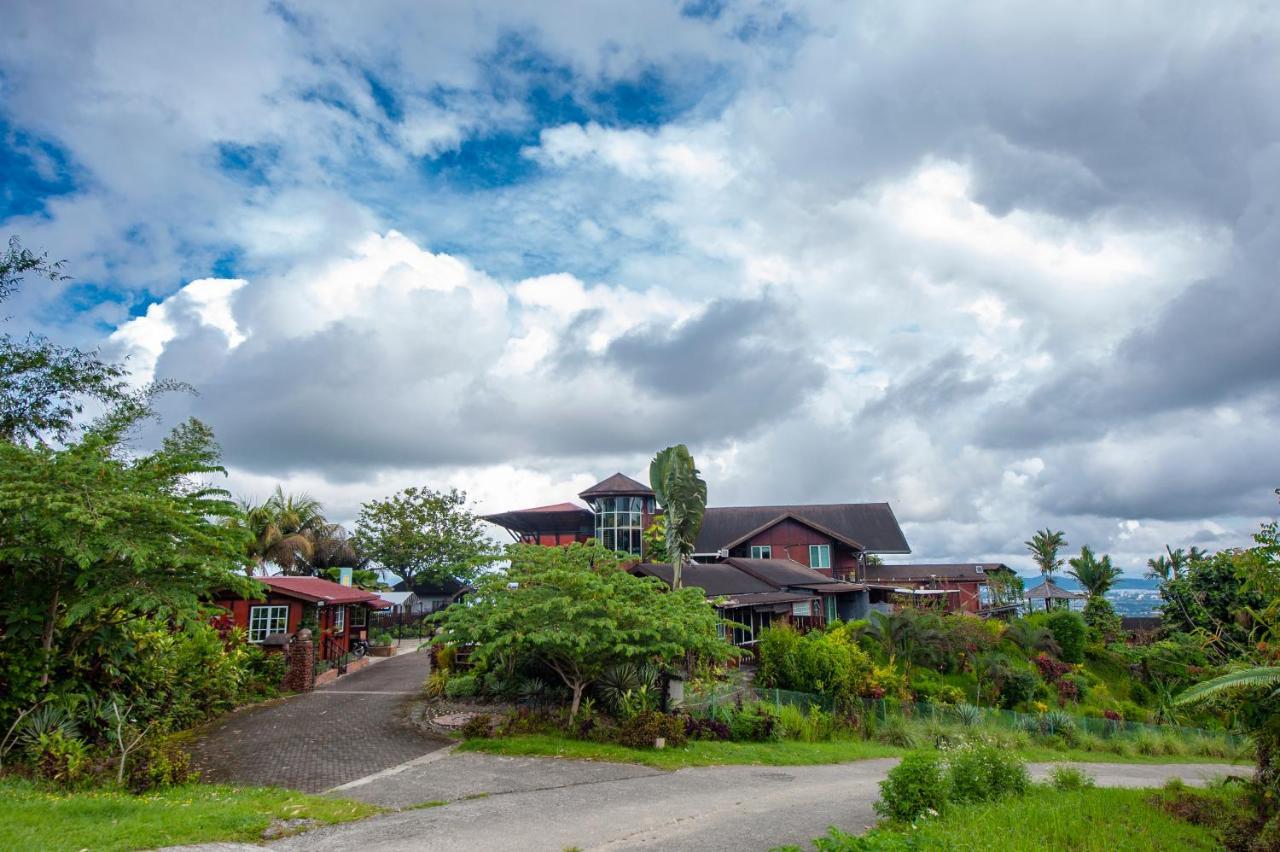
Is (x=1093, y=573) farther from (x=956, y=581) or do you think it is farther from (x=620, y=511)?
(x=620, y=511)

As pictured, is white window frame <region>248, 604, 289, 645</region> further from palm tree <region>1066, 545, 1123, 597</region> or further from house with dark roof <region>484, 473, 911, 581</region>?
palm tree <region>1066, 545, 1123, 597</region>

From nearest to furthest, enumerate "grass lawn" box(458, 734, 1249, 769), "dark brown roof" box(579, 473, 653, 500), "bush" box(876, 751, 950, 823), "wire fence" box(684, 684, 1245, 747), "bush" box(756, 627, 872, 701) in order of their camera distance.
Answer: "bush" box(876, 751, 950, 823)
"grass lawn" box(458, 734, 1249, 769)
"wire fence" box(684, 684, 1245, 747)
"bush" box(756, 627, 872, 701)
"dark brown roof" box(579, 473, 653, 500)

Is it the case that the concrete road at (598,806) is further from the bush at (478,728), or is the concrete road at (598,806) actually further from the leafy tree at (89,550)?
the leafy tree at (89,550)

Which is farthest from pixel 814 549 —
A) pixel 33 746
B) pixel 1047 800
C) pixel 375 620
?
pixel 33 746

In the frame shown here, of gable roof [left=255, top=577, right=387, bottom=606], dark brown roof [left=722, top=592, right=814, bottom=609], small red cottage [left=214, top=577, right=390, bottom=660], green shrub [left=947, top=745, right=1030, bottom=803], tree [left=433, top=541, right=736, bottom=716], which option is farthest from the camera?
dark brown roof [left=722, top=592, right=814, bottom=609]

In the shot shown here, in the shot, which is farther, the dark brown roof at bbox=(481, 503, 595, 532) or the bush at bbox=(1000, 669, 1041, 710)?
the dark brown roof at bbox=(481, 503, 595, 532)

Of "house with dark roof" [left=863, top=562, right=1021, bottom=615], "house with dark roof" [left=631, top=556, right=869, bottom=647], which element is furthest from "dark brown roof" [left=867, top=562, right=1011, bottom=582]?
"house with dark roof" [left=631, top=556, right=869, bottom=647]

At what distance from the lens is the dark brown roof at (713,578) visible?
27.8m

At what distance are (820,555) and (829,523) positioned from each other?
6.73 m

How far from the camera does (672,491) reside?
28359 millimetres

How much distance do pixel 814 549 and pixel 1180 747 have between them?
24754 mm

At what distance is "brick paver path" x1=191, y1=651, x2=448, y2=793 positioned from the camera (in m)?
13.6

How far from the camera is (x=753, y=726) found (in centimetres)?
1867

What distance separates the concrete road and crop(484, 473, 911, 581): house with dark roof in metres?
27.6
